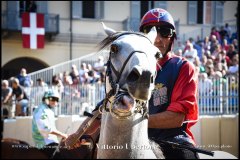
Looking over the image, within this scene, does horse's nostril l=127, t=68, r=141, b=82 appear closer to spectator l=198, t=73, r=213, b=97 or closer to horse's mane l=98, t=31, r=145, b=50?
horse's mane l=98, t=31, r=145, b=50

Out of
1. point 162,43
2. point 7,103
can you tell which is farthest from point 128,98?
point 7,103

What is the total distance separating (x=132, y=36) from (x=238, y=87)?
33.7 ft

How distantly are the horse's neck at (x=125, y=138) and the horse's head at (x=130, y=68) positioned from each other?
0.17 meters

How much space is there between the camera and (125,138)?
358 centimetres

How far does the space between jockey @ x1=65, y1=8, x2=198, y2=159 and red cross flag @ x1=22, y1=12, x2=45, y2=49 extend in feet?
66.7

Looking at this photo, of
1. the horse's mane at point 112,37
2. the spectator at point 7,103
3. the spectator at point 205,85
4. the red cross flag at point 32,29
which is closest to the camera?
the horse's mane at point 112,37

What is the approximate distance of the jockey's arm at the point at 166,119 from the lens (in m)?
4.09

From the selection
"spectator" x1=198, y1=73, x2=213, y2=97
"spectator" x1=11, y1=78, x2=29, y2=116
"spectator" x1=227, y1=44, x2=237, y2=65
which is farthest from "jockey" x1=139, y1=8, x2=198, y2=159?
"spectator" x1=227, y1=44, x2=237, y2=65

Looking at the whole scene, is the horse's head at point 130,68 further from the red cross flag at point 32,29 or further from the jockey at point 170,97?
the red cross flag at point 32,29

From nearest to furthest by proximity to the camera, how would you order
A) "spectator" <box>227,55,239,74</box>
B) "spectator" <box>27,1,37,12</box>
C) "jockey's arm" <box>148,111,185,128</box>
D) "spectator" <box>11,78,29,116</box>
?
"jockey's arm" <box>148,111,185,128</box> → "spectator" <box>227,55,239,74</box> → "spectator" <box>11,78,29,116</box> → "spectator" <box>27,1,37,12</box>

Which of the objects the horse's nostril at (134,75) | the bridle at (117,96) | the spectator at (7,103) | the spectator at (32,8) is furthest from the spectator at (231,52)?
the horse's nostril at (134,75)

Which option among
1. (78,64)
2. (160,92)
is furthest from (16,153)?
(78,64)

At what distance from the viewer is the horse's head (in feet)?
11.2

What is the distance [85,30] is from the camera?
2750 cm
